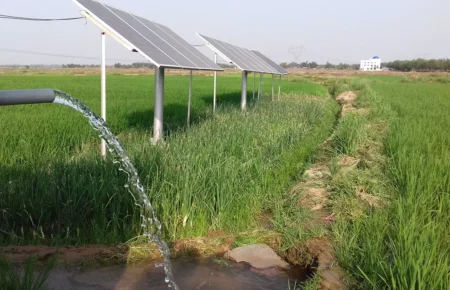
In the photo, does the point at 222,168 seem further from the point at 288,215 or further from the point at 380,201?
the point at 380,201

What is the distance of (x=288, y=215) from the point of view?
4.80 meters

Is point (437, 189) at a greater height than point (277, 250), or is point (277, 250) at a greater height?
point (437, 189)

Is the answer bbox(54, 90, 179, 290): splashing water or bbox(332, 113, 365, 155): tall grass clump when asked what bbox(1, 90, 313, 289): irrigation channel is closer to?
bbox(54, 90, 179, 290): splashing water

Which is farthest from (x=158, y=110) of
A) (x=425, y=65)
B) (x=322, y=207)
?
(x=425, y=65)

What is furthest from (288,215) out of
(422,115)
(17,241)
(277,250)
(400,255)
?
(422,115)

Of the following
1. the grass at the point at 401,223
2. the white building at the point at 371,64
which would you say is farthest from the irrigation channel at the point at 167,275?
the white building at the point at 371,64

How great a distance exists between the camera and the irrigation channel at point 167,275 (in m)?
3.47

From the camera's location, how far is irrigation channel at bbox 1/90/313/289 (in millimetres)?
3467

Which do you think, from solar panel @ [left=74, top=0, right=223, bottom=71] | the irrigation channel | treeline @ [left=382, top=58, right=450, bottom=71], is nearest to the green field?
the irrigation channel

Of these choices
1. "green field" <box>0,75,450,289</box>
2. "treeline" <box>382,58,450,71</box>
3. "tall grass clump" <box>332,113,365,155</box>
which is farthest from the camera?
"treeline" <box>382,58,450,71</box>

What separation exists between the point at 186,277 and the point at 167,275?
6.6 inches

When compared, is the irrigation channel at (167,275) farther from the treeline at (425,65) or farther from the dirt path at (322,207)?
the treeline at (425,65)

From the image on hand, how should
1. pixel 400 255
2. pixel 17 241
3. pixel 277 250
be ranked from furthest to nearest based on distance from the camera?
pixel 277 250 → pixel 17 241 → pixel 400 255

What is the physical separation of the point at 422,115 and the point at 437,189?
7088 mm
